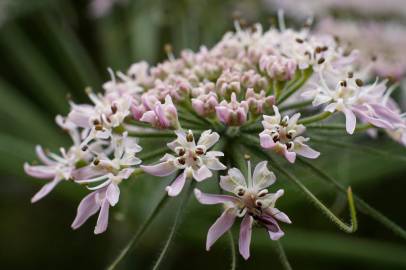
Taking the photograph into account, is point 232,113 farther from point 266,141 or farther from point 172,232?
point 172,232

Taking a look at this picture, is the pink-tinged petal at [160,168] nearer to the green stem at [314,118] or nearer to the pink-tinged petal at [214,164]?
the pink-tinged petal at [214,164]

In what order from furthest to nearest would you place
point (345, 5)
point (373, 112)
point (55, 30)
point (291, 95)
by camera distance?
point (55, 30) < point (345, 5) < point (291, 95) < point (373, 112)

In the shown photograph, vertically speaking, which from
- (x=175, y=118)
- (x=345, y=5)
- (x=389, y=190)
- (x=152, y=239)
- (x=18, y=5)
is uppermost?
(x=18, y=5)

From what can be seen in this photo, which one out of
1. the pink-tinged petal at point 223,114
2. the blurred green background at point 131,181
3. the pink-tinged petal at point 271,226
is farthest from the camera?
the blurred green background at point 131,181

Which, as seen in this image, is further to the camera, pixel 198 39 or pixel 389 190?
pixel 389 190

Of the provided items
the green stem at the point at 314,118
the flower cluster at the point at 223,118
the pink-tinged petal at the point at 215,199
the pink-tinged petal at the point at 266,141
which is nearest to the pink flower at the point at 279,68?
the flower cluster at the point at 223,118

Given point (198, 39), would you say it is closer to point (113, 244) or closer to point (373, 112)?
point (113, 244)

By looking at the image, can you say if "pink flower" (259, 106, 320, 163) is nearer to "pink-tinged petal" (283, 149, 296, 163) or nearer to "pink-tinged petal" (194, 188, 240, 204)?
"pink-tinged petal" (283, 149, 296, 163)

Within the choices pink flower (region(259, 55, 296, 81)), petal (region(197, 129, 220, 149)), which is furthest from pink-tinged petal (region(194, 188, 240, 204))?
pink flower (region(259, 55, 296, 81))

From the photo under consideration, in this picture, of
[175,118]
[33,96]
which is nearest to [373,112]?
[175,118]
